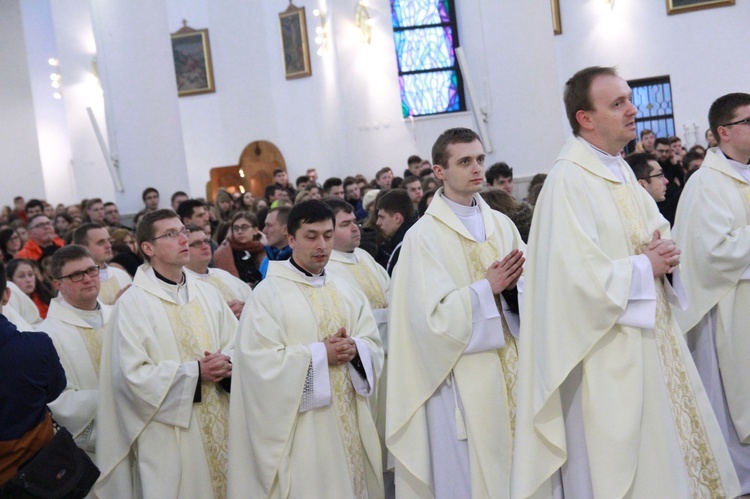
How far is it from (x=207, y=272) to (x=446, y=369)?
9.39ft

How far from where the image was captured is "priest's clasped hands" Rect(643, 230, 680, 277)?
4.23 m

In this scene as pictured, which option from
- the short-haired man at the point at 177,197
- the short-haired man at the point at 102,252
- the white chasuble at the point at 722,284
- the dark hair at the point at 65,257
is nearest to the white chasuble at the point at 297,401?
the dark hair at the point at 65,257

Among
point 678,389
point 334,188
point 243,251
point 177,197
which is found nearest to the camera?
point 678,389

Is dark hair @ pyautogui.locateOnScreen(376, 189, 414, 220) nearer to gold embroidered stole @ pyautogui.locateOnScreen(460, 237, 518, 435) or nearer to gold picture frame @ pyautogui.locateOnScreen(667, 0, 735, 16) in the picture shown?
gold embroidered stole @ pyautogui.locateOnScreen(460, 237, 518, 435)

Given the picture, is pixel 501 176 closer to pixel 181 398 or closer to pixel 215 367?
pixel 215 367

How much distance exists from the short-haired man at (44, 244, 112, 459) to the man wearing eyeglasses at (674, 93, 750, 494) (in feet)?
12.3

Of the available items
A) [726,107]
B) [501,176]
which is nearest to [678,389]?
[726,107]

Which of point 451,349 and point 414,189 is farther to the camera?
point 414,189

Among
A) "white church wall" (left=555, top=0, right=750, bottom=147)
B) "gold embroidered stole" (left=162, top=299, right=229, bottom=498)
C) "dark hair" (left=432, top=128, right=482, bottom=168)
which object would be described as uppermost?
"white church wall" (left=555, top=0, right=750, bottom=147)

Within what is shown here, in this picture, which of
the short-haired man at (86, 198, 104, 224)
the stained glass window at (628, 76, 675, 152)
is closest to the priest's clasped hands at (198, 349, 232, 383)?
the short-haired man at (86, 198, 104, 224)

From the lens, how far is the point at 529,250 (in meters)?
4.46

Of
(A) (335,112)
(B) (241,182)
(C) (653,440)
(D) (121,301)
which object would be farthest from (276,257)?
(B) (241,182)

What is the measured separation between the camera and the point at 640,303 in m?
4.15

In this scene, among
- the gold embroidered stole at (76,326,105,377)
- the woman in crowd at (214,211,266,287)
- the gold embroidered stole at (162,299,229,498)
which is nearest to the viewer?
the gold embroidered stole at (162,299,229,498)
